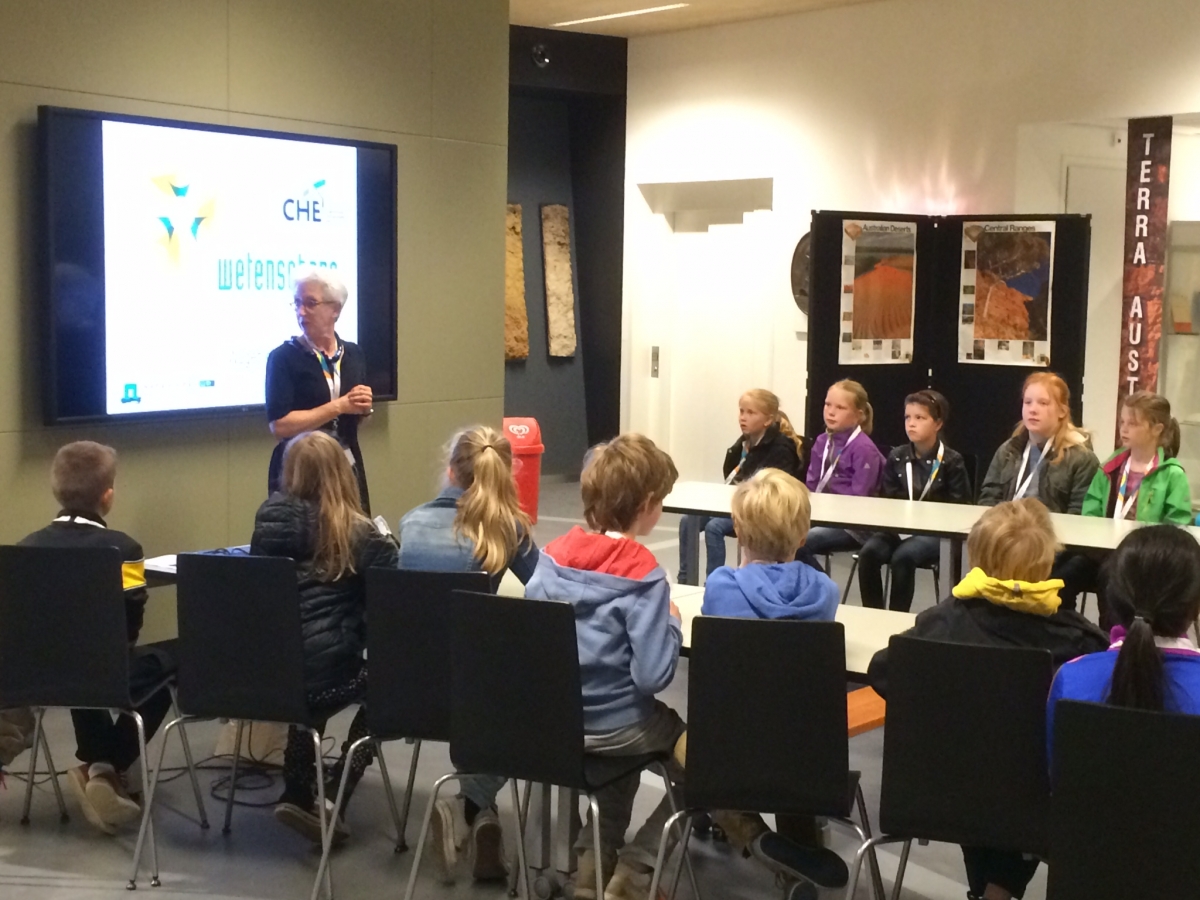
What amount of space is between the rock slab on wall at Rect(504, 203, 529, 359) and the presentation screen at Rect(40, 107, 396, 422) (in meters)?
4.20

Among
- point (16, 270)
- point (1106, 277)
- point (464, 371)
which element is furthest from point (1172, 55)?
point (16, 270)

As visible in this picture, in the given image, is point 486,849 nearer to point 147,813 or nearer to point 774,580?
point 147,813

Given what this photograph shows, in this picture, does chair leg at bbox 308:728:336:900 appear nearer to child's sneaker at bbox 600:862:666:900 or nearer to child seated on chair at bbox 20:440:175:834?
child seated on chair at bbox 20:440:175:834

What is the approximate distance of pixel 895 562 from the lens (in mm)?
5617

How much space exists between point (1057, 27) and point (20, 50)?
5.55 meters

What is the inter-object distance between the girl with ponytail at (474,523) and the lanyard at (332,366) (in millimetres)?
1436

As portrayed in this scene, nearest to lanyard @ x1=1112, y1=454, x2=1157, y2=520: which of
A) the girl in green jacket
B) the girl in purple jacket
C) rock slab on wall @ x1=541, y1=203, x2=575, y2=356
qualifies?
the girl in green jacket

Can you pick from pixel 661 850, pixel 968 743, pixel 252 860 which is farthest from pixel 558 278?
pixel 968 743

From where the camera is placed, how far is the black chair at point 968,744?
2.59 meters

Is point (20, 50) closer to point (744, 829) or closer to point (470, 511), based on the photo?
point (470, 511)

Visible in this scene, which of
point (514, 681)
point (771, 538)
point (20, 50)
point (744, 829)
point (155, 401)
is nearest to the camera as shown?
point (514, 681)

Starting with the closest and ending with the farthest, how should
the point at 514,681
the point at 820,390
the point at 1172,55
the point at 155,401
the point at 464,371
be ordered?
the point at 514,681 → the point at 155,401 → the point at 464,371 → the point at 1172,55 → the point at 820,390

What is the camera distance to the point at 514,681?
9.53 ft

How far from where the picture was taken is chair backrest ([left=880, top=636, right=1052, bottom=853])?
259 centimetres
